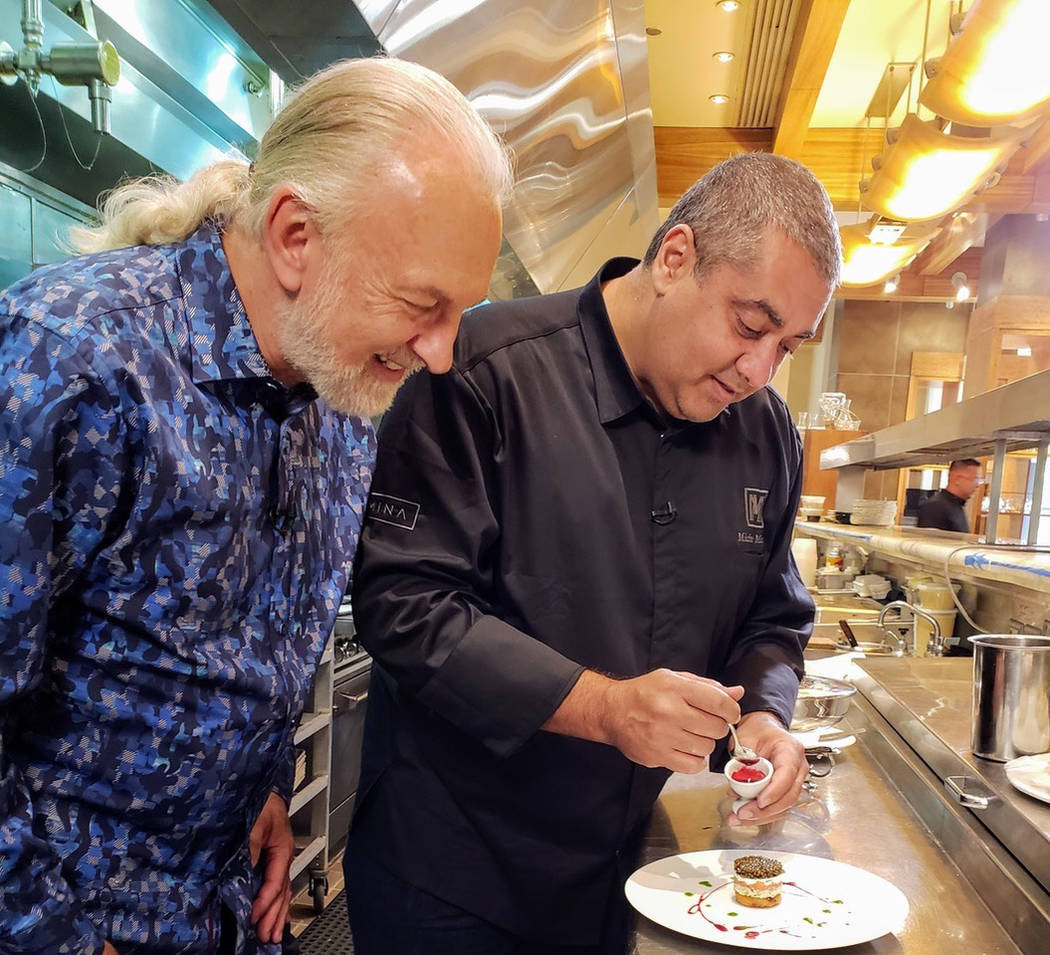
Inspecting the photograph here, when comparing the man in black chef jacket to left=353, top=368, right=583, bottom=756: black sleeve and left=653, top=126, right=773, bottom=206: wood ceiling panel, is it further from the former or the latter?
left=653, top=126, right=773, bottom=206: wood ceiling panel

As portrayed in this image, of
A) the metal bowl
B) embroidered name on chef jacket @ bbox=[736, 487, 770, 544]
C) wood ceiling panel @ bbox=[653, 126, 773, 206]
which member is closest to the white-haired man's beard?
embroidered name on chef jacket @ bbox=[736, 487, 770, 544]

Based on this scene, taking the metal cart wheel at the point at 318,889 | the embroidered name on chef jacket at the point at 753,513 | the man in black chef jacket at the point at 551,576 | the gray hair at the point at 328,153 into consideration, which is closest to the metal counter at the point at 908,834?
the man in black chef jacket at the point at 551,576

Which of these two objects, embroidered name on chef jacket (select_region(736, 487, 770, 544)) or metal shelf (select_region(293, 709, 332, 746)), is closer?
embroidered name on chef jacket (select_region(736, 487, 770, 544))

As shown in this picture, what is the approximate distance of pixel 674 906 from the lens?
1.16 meters

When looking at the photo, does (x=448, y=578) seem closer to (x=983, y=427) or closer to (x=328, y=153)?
(x=328, y=153)

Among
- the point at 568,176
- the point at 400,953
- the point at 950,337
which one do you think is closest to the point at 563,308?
the point at 400,953

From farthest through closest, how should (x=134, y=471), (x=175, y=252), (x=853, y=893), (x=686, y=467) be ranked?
(x=686, y=467) → (x=853, y=893) → (x=175, y=252) → (x=134, y=471)

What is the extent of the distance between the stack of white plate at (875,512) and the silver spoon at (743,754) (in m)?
4.16

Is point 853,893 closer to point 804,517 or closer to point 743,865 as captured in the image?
point 743,865

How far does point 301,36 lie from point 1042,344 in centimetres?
819

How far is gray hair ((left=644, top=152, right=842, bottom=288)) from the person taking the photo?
136 centimetres

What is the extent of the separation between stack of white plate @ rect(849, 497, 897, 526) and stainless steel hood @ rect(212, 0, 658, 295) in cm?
234

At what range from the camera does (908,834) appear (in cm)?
148

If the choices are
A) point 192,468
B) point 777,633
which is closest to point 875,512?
point 777,633
